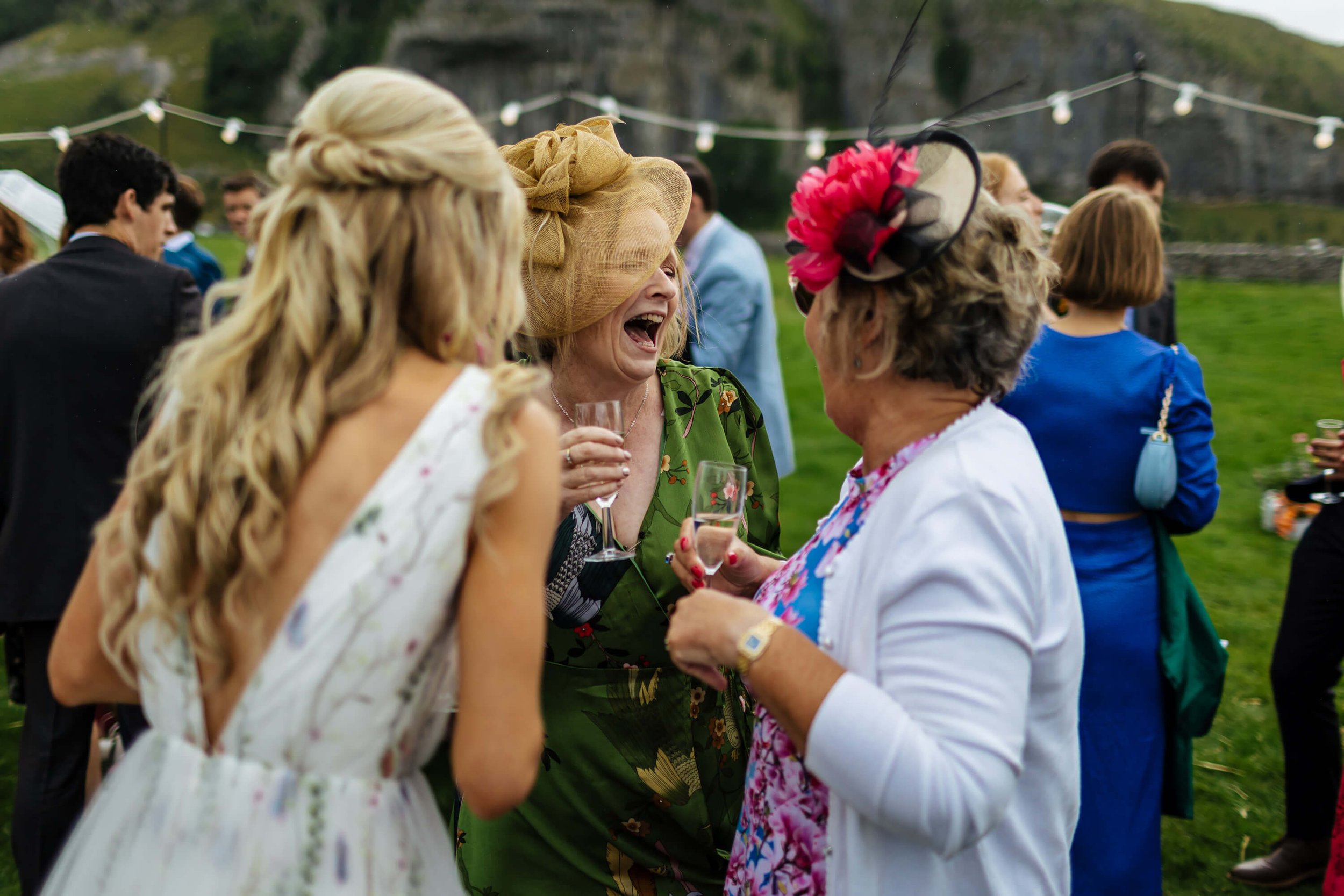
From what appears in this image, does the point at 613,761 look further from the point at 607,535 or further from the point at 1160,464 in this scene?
the point at 1160,464

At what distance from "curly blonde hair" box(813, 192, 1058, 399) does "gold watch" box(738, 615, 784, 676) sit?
46 centimetres

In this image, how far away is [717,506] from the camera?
2.01 meters

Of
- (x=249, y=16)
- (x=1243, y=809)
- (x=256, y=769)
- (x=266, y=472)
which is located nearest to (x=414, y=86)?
(x=266, y=472)

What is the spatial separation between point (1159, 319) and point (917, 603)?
395 cm

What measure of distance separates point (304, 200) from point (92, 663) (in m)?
0.76

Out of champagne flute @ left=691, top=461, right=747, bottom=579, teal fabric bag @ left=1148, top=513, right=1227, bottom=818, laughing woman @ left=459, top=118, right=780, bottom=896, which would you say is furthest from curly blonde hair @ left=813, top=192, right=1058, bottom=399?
teal fabric bag @ left=1148, top=513, right=1227, bottom=818

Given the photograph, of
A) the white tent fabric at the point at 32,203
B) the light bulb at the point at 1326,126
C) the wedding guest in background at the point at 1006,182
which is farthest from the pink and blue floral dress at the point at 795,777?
the light bulb at the point at 1326,126

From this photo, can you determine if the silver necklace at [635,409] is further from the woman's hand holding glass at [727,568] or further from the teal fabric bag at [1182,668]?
the teal fabric bag at [1182,668]

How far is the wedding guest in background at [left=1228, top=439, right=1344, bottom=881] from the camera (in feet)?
11.8

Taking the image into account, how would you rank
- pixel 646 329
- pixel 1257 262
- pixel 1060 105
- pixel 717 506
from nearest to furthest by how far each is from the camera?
pixel 717 506, pixel 646 329, pixel 1060 105, pixel 1257 262

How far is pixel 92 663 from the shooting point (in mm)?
1456

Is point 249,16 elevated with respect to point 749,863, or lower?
elevated

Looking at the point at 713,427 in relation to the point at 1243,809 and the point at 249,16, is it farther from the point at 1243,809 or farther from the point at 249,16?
the point at 249,16

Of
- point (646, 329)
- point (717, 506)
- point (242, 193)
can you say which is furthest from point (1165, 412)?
point (242, 193)
